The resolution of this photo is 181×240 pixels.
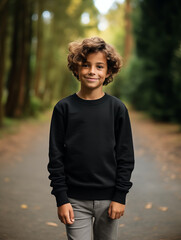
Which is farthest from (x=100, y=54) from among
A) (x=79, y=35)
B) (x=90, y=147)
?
A: (x=79, y=35)

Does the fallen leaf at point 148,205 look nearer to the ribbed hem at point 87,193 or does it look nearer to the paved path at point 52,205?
the paved path at point 52,205

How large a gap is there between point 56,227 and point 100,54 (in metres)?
2.93

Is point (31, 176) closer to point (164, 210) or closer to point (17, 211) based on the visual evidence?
point (17, 211)

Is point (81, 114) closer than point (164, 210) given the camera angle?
Yes

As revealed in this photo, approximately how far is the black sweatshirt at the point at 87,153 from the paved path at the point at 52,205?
6.66ft

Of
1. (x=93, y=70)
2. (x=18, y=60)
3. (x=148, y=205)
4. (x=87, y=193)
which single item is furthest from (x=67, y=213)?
(x=18, y=60)

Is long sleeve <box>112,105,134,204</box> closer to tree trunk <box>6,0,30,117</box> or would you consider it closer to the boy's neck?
the boy's neck

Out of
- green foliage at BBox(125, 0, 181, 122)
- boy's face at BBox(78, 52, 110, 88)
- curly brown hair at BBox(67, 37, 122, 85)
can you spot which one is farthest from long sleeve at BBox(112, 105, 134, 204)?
green foliage at BBox(125, 0, 181, 122)

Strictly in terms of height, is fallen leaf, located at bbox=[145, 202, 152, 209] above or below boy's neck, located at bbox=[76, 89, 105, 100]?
below

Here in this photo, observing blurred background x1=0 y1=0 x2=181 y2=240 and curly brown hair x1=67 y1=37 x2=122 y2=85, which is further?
blurred background x1=0 y1=0 x2=181 y2=240

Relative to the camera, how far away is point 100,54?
2.61m

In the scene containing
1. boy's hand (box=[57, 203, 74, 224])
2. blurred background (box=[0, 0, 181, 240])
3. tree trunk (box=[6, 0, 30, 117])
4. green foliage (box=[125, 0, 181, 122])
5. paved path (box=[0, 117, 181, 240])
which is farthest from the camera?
tree trunk (box=[6, 0, 30, 117])

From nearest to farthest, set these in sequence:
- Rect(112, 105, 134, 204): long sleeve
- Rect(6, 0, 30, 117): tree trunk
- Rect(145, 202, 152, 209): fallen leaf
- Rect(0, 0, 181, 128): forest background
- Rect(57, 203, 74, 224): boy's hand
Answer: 1. Rect(57, 203, 74, 224): boy's hand
2. Rect(112, 105, 134, 204): long sleeve
3. Rect(145, 202, 152, 209): fallen leaf
4. Rect(0, 0, 181, 128): forest background
5. Rect(6, 0, 30, 117): tree trunk

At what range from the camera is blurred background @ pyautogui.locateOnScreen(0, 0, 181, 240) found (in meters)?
4.94
